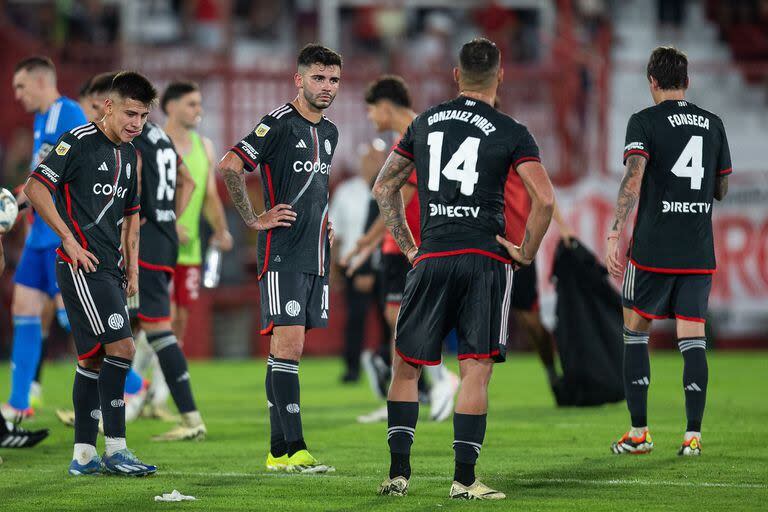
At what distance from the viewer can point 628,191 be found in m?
7.28

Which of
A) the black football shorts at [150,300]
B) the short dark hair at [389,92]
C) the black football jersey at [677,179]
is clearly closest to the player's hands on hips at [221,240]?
the black football shorts at [150,300]

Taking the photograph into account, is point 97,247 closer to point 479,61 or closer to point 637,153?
point 479,61

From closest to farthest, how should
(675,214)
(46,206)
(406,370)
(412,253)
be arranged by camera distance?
(406,370), (412,253), (46,206), (675,214)

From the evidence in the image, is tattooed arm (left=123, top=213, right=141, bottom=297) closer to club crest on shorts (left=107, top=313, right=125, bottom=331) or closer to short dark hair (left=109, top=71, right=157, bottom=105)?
club crest on shorts (left=107, top=313, right=125, bottom=331)

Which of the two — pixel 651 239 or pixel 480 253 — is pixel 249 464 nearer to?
pixel 480 253

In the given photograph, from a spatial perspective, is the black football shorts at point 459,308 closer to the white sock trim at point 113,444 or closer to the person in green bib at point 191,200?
the white sock trim at point 113,444

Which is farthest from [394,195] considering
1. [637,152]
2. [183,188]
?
[183,188]

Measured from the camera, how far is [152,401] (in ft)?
31.8

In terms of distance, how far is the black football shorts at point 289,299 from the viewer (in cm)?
691

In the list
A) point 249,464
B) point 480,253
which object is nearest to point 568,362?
point 249,464

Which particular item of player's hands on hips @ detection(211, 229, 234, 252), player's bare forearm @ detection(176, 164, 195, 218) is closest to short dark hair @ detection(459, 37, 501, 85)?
player's bare forearm @ detection(176, 164, 195, 218)

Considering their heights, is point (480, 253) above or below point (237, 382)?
above

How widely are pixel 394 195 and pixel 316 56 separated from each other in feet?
3.44

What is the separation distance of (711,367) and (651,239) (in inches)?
287
